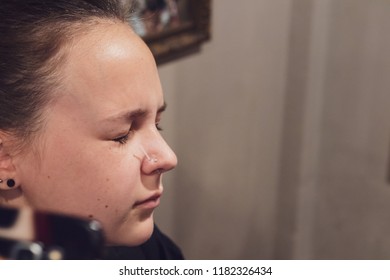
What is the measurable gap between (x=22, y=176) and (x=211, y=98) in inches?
34.4

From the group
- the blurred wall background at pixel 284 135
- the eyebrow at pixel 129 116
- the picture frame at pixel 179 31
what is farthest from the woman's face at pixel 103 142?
the blurred wall background at pixel 284 135

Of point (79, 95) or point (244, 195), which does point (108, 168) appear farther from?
point (244, 195)

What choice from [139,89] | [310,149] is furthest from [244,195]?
[139,89]

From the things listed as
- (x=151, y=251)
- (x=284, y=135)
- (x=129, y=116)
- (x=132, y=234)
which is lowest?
(x=284, y=135)

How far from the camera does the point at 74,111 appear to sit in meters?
0.52

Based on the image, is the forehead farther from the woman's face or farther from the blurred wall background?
the blurred wall background

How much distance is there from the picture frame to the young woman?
0.54 meters

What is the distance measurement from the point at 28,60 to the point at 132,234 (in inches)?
7.8

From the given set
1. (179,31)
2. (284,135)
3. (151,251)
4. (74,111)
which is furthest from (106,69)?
(284,135)

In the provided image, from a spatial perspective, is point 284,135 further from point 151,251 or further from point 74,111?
point 74,111

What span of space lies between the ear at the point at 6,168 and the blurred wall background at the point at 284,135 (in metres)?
0.72

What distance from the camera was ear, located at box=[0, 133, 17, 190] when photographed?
1.70 ft

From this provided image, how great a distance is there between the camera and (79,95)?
1.70 ft

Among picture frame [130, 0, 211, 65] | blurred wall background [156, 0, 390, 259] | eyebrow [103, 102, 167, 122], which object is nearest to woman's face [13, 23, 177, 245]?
eyebrow [103, 102, 167, 122]
